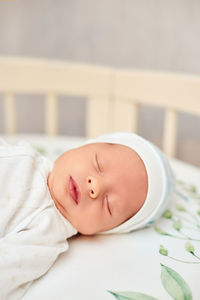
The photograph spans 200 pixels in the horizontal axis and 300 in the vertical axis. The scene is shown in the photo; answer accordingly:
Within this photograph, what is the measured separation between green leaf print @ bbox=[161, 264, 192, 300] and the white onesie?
0.20 metres

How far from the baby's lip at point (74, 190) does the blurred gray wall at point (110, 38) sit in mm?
682

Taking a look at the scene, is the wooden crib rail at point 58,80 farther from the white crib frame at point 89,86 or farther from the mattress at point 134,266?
the mattress at point 134,266

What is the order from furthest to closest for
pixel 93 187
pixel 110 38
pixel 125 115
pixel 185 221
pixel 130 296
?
pixel 110 38 → pixel 125 115 → pixel 185 221 → pixel 93 187 → pixel 130 296

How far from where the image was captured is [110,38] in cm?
152

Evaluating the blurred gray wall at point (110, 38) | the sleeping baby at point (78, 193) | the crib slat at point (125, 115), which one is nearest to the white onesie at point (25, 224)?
the sleeping baby at point (78, 193)

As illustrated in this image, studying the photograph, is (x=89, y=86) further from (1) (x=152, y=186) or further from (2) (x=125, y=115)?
(1) (x=152, y=186)

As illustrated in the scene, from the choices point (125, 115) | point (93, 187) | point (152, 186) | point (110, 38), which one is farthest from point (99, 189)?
point (110, 38)

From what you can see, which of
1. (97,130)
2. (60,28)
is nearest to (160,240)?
(97,130)

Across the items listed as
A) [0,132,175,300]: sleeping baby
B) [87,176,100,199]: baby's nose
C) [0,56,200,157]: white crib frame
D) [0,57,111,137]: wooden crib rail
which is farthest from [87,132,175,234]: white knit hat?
[0,57,111,137]: wooden crib rail

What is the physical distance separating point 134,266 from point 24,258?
21cm

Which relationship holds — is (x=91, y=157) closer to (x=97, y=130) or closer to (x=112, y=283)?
(x=112, y=283)

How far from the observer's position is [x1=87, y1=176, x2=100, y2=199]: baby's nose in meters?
0.80

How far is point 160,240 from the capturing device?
85 centimetres

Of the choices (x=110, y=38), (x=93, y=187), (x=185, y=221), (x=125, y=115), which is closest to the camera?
(x=93, y=187)
